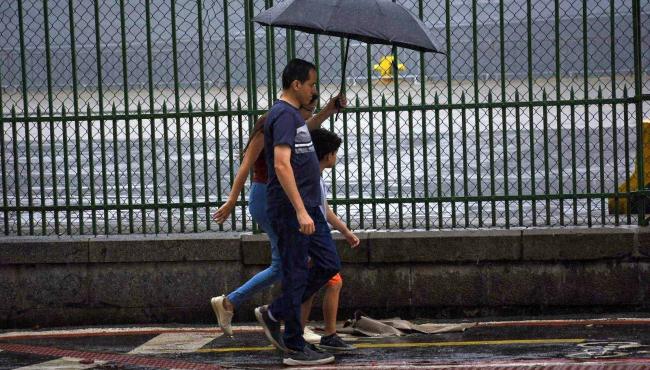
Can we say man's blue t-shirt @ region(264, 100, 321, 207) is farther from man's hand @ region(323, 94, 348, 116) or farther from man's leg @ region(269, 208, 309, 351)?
man's hand @ region(323, 94, 348, 116)

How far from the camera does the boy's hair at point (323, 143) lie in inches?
285

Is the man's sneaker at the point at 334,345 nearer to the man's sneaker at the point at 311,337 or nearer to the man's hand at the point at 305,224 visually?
the man's sneaker at the point at 311,337

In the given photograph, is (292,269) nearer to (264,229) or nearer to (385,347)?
(264,229)

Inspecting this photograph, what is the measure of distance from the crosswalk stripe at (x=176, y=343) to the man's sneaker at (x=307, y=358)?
100 cm

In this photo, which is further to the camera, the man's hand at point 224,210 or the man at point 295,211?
the man's hand at point 224,210

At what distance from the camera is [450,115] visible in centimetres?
873

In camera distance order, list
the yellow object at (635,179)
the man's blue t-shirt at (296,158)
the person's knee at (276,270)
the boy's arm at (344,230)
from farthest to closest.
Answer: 1. the yellow object at (635,179)
2. the boy's arm at (344,230)
3. the person's knee at (276,270)
4. the man's blue t-shirt at (296,158)

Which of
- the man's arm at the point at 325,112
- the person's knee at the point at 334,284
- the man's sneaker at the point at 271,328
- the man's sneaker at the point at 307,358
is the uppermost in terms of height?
the man's arm at the point at 325,112

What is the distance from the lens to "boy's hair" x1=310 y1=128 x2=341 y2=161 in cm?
723

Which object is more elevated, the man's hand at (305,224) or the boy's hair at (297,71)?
the boy's hair at (297,71)

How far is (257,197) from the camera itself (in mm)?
7184

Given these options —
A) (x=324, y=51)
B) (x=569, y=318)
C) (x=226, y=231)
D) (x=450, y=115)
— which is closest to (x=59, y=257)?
(x=226, y=231)

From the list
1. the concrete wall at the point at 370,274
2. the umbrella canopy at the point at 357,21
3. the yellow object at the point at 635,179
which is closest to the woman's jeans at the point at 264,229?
the umbrella canopy at the point at 357,21

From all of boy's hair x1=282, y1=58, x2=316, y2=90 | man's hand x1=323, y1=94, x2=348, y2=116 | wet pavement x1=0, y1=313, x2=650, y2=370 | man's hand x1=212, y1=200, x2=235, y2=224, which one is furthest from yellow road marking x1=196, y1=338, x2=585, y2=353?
boy's hair x1=282, y1=58, x2=316, y2=90
